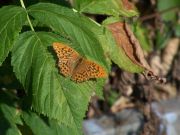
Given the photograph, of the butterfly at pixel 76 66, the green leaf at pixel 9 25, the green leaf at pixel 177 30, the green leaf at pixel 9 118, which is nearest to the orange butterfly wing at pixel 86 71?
the butterfly at pixel 76 66

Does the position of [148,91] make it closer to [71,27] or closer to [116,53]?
[116,53]

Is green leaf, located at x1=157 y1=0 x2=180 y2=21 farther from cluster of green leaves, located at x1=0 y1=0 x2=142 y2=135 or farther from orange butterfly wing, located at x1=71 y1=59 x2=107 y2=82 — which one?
orange butterfly wing, located at x1=71 y1=59 x2=107 y2=82

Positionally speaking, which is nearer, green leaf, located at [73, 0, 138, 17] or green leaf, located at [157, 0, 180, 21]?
green leaf, located at [73, 0, 138, 17]

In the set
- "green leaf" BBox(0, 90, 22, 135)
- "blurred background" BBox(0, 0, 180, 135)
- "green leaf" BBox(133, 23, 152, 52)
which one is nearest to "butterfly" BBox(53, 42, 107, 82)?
"green leaf" BBox(0, 90, 22, 135)

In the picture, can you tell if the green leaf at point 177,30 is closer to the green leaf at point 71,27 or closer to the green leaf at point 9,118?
the green leaf at point 9,118

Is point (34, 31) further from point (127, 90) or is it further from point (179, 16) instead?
point (179, 16)

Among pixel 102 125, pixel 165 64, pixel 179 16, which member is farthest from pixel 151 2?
pixel 102 125
